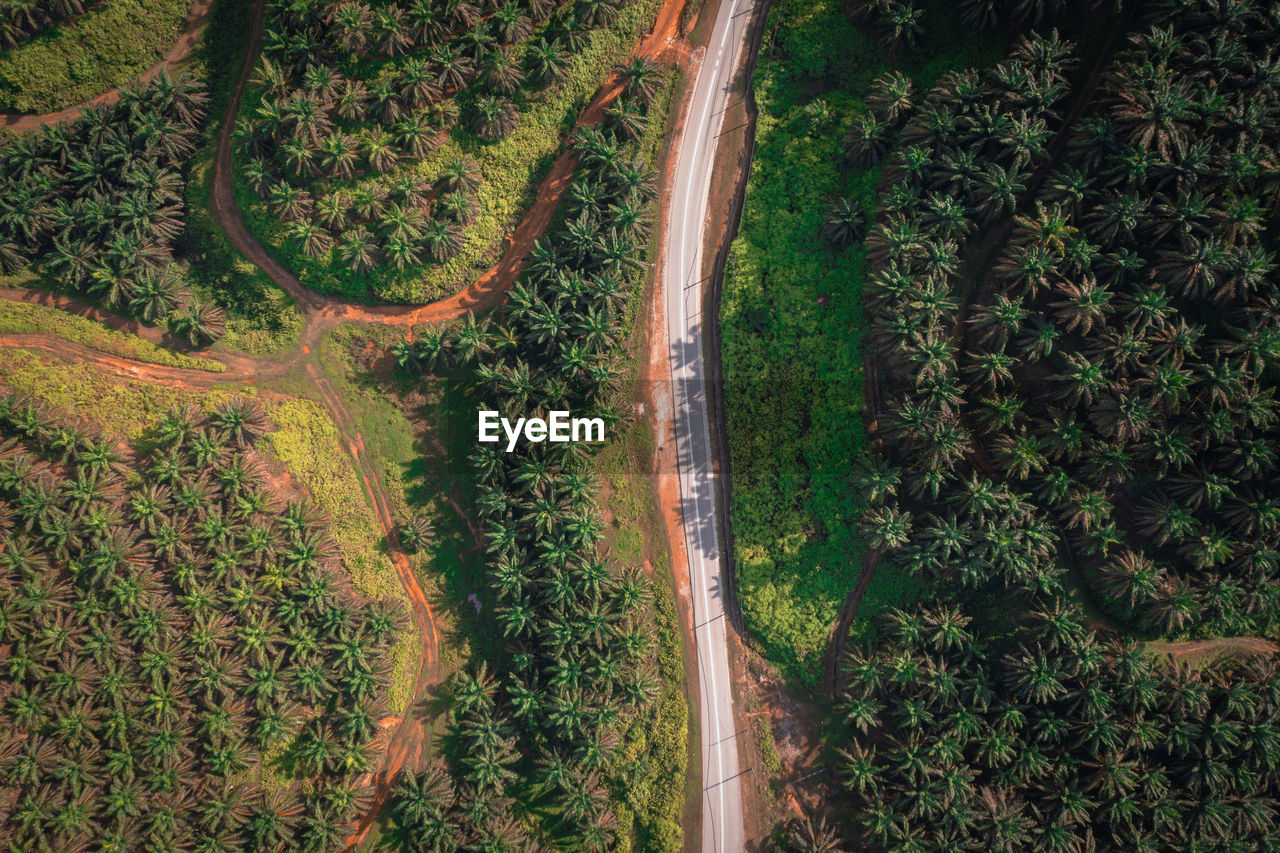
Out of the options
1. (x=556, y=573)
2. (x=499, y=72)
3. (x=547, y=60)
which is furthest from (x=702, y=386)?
(x=499, y=72)

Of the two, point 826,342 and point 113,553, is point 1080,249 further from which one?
point 113,553

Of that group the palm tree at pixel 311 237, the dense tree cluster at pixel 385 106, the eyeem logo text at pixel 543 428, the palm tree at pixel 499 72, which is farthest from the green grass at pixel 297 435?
the palm tree at pixel 499 72

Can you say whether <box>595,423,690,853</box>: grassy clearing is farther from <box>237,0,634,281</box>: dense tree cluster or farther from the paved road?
<box>237,0,634,281</box>: dense tree cluster

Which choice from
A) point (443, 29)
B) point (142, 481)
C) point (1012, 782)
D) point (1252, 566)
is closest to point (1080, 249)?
point (1252, 566)

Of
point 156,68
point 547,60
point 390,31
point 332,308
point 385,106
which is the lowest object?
point 332,308

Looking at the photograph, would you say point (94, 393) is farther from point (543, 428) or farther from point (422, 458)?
point (543, 428)

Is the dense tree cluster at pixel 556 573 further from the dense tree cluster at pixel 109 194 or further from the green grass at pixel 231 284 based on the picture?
the dense tree cluster at pixel 109 194
